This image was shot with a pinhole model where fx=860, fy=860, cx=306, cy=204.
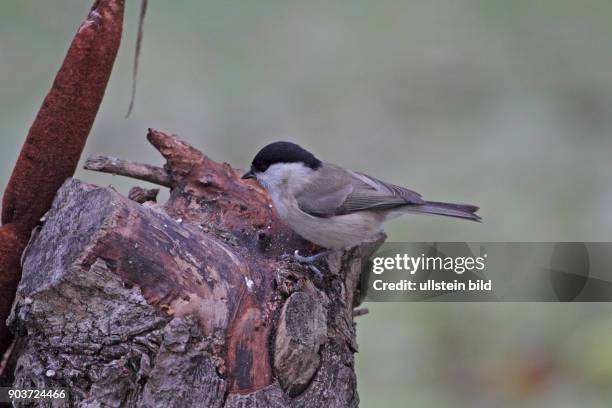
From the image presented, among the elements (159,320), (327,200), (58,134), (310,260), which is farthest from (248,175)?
(159,320)

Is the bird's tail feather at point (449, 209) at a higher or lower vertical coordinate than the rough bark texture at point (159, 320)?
higher

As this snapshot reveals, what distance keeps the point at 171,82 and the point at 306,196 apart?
2.87 meters

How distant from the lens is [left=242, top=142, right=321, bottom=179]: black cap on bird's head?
128 inches

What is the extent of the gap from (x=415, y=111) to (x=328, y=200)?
295 centimetres

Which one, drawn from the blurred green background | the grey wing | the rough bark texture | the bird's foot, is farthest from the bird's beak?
the blurred green background

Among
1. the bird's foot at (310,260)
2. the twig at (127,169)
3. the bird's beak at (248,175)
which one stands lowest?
the bird's foot at (310,260)

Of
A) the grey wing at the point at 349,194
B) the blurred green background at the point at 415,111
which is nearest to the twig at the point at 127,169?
the grey wing at the point at 349,194

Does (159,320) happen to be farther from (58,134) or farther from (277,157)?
(277,157)

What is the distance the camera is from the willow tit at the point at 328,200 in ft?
10.3

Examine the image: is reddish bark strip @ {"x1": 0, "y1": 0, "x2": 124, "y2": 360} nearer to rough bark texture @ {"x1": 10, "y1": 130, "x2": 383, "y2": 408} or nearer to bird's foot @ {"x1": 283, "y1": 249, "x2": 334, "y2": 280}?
rough bark texture @ {"x1": 10, "y1": 130, "x2": 383, "y2": 408}

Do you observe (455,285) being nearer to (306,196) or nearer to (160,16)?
(306,196)

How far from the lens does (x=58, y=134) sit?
8.41ft

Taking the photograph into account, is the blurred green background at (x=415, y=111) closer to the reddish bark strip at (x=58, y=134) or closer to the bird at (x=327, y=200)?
the bird at (x=327, y=200)

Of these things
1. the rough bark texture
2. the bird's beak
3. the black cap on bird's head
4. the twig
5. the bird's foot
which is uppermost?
the black cap on bird's head
